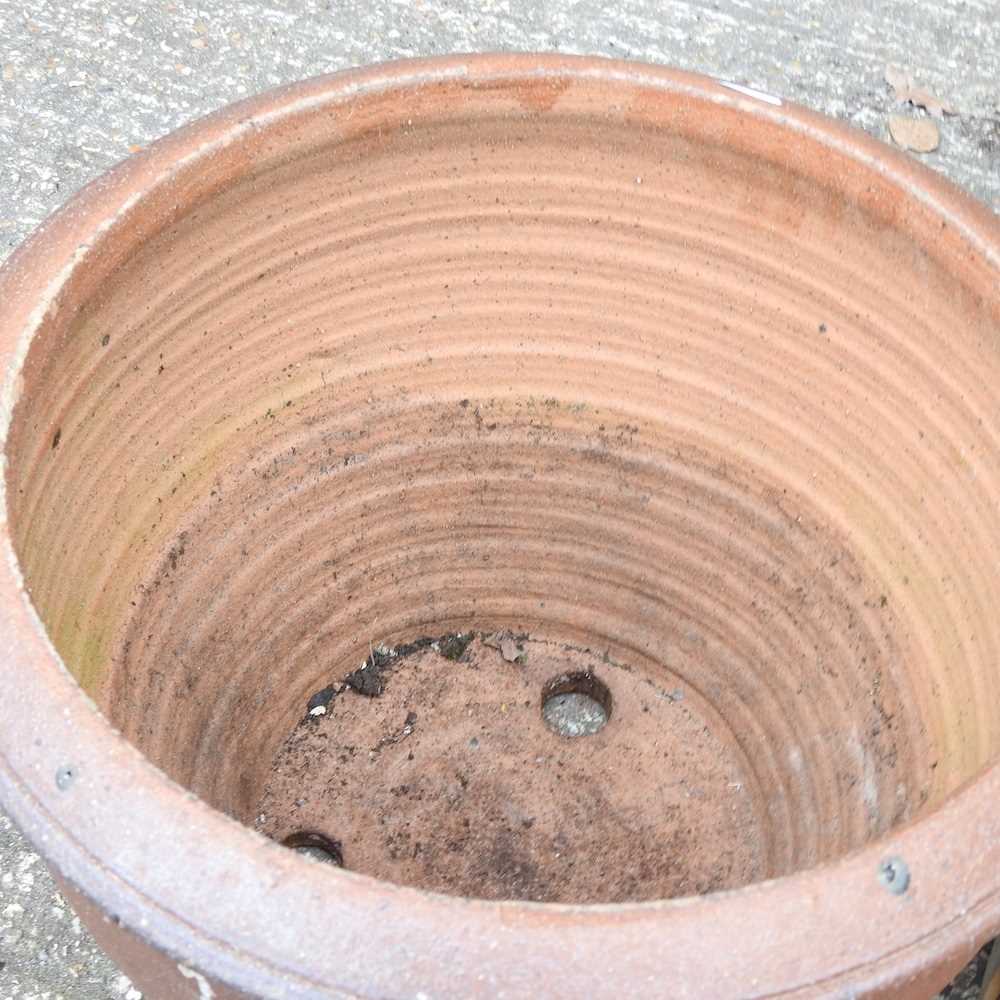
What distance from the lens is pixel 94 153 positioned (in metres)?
2.58

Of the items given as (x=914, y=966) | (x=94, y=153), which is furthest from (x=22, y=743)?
(x=94, y=153)

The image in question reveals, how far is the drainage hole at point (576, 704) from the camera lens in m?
2.02

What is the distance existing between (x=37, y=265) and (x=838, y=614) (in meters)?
1.11

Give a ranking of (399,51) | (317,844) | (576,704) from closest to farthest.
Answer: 1. (317,844)
2. (576,704)
3. (399,51)

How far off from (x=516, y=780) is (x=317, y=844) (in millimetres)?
308

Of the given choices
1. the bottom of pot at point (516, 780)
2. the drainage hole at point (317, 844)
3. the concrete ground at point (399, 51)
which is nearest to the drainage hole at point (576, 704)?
the bottom of pot at point (516, 780)

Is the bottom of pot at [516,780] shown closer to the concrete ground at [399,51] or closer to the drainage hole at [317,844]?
the drainage hole at [317,844]

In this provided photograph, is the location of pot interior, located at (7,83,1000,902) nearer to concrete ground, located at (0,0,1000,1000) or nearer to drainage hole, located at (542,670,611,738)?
drainage hole, located at (542,670,611,738)

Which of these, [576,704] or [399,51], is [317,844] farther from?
[399,51]

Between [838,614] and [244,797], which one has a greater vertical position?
[838,614]

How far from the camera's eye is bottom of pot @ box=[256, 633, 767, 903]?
1843mm

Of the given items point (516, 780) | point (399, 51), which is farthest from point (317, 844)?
point (399, 51)

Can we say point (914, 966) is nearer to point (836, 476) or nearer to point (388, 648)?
point (836, 476)

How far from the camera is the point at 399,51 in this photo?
2723mm
